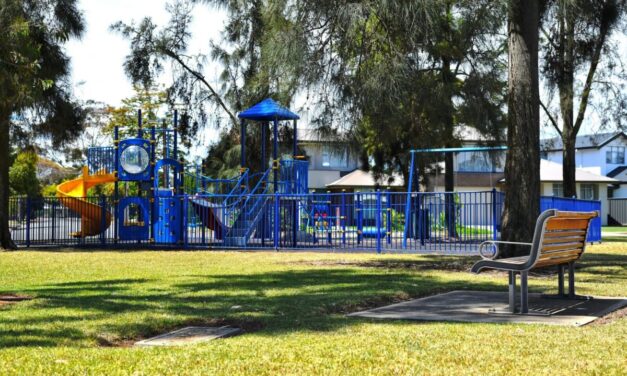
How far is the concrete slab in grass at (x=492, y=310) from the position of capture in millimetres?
8422

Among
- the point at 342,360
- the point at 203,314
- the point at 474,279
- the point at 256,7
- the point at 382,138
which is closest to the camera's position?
the point at 342,360

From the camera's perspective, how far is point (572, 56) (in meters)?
20.5

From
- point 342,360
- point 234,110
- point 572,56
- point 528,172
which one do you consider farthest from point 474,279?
point 234,110

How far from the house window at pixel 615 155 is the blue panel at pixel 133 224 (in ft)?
149

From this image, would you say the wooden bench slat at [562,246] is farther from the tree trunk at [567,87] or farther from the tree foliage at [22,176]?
the tree foliage at [22,176]

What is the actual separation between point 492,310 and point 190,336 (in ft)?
11.5

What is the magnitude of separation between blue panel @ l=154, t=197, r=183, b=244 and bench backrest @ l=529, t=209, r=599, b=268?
16.6m

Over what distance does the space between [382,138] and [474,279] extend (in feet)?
19.5

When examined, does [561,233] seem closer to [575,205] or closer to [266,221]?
[575,205]

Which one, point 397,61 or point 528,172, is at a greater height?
point 397,61

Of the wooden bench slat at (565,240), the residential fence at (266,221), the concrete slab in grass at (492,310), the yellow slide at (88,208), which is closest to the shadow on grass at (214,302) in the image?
the concrete slab in grass at (492,310)

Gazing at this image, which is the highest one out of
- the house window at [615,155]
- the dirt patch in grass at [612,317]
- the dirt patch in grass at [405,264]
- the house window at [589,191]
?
the house window at [615,155]

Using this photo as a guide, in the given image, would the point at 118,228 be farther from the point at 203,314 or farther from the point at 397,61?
the point at 203,314

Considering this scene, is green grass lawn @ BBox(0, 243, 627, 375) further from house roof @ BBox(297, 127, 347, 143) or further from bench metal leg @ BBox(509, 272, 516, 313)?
house roof @ BBox(297, 127, 347, 143)
